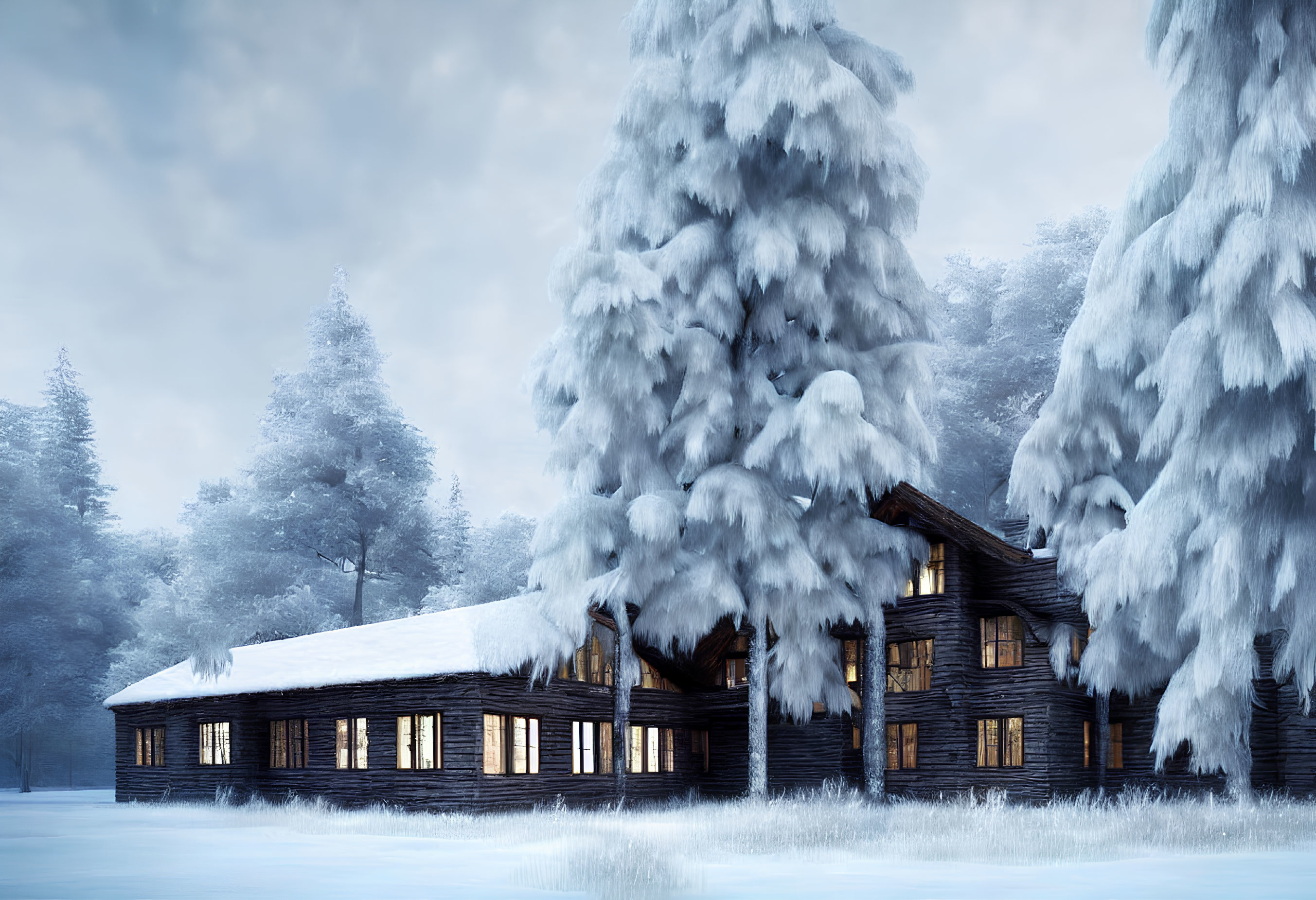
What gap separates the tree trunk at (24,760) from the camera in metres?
46.0

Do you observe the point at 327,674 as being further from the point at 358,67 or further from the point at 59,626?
the point at 59,626

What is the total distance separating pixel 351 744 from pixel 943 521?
1402 cm

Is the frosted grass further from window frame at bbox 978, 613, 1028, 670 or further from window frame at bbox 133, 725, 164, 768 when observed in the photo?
window frame at bbox 133, 725, 164, 768

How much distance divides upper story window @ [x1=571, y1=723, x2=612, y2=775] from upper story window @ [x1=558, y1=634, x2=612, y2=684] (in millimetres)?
998

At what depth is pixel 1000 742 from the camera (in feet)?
94.8

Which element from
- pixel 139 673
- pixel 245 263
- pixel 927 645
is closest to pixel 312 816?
pixel 927 645

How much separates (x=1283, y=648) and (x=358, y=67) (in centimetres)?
2193

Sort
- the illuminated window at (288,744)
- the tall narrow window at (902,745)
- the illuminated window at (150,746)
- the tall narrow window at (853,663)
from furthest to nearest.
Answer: the illuminated window at (150,746) → the tall narrow window at (853,663) → the tall narrow window at (902,745) → the illuminated window at (288,744)

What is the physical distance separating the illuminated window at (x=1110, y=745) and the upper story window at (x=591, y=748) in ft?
36.5

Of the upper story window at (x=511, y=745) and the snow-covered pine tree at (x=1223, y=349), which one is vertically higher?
the snow-covered pine tree at (x=1223, y=349)

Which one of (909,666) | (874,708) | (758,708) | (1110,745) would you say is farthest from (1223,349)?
(1110,745)

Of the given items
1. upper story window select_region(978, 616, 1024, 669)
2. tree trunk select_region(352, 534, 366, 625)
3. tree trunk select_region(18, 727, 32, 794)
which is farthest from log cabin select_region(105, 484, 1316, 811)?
tree trunk select_region(18, 727, 32, 794)

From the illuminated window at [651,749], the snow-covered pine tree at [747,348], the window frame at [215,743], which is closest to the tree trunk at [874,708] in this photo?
the snow-covered pine tree at [747,348]

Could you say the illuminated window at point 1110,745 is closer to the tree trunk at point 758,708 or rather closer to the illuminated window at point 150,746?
the tree trunk at point 758,708
